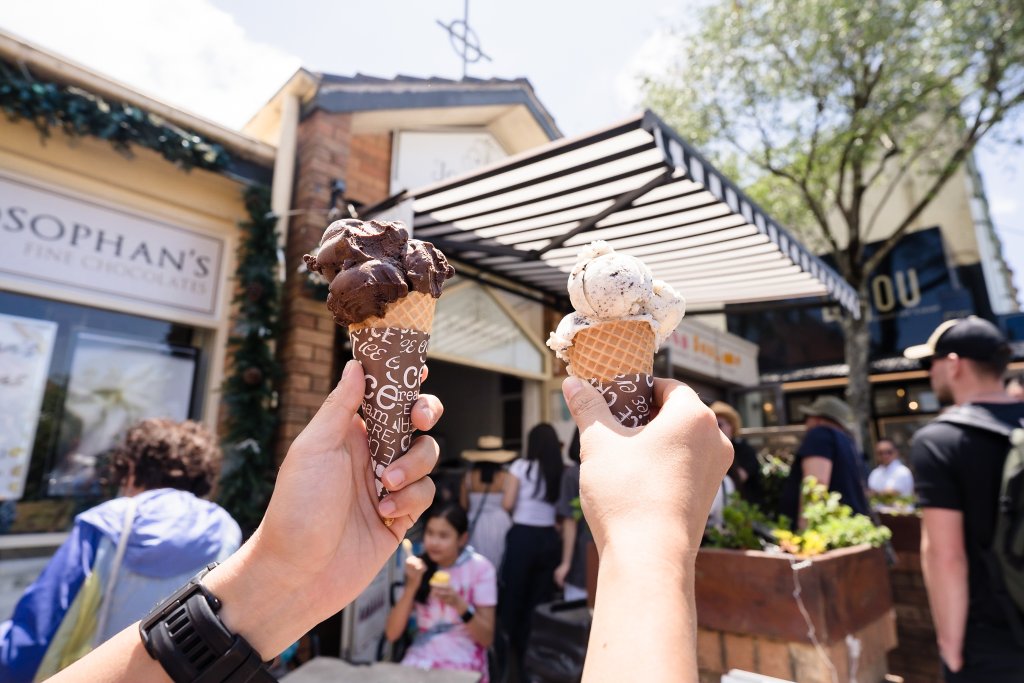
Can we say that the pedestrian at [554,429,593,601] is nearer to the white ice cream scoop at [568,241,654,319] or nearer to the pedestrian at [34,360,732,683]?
the white ice cream scoop at [568,241,654,319]

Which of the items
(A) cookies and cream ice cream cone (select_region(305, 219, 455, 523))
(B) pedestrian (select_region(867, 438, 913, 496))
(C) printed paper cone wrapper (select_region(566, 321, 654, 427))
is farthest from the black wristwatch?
(B) pedestrian (select_region(867, 438, 913, 496))

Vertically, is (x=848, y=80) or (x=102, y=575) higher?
(x=848, y=80)

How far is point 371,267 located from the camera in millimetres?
1338

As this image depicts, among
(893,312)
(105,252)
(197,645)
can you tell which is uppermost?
(893,312)

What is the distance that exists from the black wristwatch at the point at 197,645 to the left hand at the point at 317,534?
5cm

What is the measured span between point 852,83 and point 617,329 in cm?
1148

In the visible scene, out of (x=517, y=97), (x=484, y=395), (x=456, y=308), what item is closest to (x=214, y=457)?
(x=456, y=308)

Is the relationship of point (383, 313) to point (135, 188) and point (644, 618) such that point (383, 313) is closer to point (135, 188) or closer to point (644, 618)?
point (644, 618)

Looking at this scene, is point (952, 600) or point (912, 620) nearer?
point (952, 600)

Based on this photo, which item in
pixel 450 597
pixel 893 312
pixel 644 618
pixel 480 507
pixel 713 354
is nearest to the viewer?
pixel 644 618

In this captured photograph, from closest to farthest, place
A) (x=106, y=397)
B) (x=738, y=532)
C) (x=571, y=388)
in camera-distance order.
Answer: (x=571, y=388), (x=738, y=532), (x=106, y=397)

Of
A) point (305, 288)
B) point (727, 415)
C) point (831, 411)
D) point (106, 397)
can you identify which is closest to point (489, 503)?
point (727, 415)

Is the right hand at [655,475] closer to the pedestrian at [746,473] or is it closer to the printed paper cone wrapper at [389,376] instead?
the printed paper cone wrapper at [389,376]

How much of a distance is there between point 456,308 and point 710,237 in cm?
269
